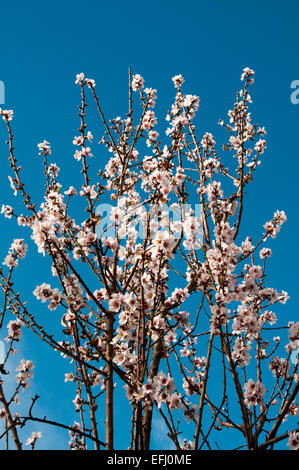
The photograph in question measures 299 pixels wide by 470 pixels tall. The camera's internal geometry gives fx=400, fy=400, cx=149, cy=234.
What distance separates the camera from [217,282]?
15.2 ft

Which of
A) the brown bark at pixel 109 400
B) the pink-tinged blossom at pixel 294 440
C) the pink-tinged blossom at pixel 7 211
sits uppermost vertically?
the pink-tinged blossom at pixel 7 211

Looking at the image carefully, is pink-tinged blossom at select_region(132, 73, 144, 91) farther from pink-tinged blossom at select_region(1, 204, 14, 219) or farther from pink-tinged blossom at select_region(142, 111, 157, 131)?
pink-tinged blossom at select_region(1, 204, 14, 219)

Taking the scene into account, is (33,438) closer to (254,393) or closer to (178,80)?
(254,393)

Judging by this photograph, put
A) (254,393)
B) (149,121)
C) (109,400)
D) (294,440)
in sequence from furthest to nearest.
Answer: (149,121)
(254,393)
(109,400)
(294,440)

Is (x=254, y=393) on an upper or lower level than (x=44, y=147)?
lower

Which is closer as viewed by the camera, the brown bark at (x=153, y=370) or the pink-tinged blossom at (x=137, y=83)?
the brown bark at (x=153, y=370)

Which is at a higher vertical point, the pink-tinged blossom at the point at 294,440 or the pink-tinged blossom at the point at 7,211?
the pink-tinged blossom at the point at 7,211

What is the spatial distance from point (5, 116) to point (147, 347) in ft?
11.2

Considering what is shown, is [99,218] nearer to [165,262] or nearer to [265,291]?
[165,262]

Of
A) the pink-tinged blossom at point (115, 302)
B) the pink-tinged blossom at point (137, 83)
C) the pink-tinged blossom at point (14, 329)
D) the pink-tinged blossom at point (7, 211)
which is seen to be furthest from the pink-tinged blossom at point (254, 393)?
the pink-tinged blossom at point (137, 83)

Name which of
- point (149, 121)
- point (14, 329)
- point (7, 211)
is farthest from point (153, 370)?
point (149, 121)

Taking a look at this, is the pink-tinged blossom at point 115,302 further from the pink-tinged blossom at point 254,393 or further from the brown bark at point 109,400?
the pink-tinged blossom at point 254,393

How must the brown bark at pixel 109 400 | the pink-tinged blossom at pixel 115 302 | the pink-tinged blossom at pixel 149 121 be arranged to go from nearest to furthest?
Answer: 1. the brown bark at pixel 109 400
2. the pink-tinged blossom at pixel 115 302
3. the pink-tinged blossom at pixel 149 121
